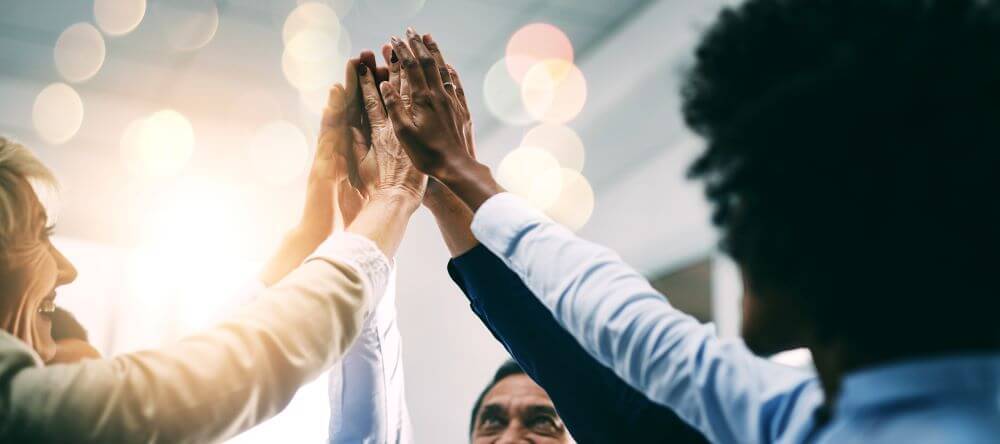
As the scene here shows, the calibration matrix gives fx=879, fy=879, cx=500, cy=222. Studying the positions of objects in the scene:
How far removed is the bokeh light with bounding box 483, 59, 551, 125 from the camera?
153 inches

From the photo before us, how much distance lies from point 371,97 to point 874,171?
2.74ft

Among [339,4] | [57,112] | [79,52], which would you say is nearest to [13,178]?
[339,4]

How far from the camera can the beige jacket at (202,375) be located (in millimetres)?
726

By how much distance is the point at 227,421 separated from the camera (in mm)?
794

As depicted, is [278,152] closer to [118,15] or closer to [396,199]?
[118,15]

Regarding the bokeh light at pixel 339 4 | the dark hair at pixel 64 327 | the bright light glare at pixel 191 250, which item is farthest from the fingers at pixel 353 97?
the bright light glare at pixel 191 250

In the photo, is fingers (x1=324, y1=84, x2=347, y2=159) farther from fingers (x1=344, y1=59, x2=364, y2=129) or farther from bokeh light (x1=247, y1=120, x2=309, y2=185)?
bokeh light (x1=247, y1=120, x2=309, y2=185)

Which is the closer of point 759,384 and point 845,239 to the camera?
point 845,239

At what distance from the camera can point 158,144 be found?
4.44m

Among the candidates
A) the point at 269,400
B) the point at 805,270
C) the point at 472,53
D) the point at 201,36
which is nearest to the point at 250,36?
the point at 201,36

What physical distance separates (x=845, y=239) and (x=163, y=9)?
3147 mm

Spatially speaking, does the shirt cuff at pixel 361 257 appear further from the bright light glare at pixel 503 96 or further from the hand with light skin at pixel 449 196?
the bright light glare at pixel 503 96

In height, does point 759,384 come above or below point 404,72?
below

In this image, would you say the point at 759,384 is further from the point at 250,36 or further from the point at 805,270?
the point at 250,36
